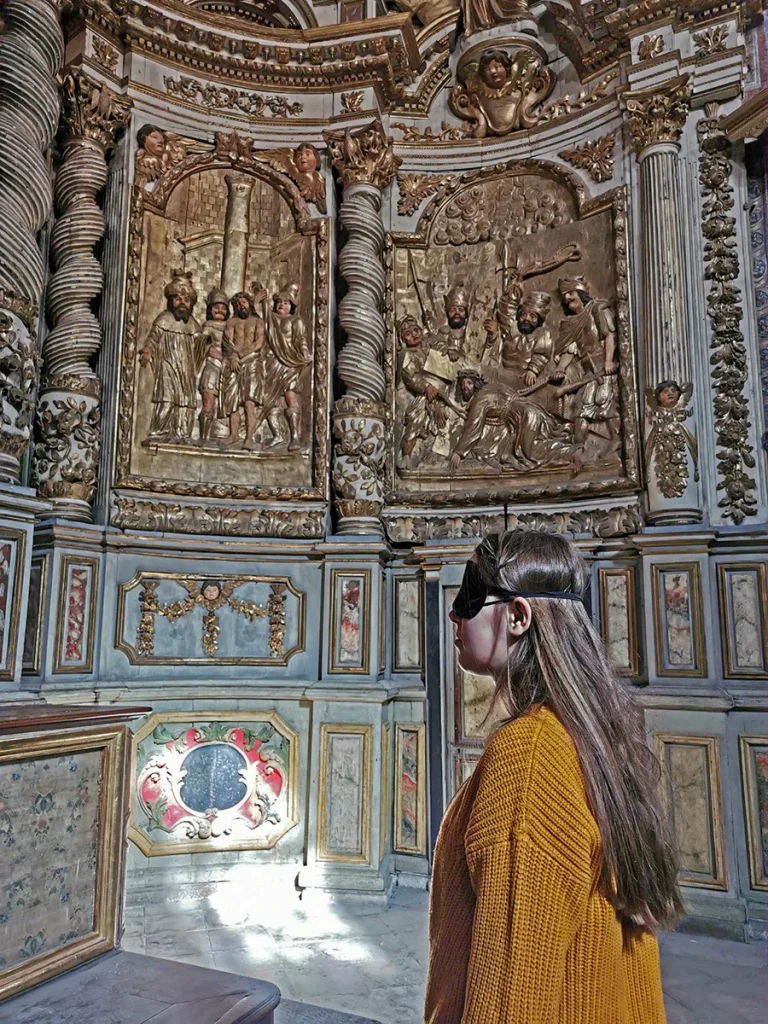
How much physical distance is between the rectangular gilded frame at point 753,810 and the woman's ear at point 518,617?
4.44 m

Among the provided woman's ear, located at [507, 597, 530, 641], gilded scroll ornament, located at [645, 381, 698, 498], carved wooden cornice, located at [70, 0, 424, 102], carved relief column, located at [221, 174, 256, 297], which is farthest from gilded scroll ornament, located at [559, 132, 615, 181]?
woman's ear, located at [507, 597, 530, 641]

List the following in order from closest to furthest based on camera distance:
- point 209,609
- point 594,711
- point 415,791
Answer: point 594,711, point 415,791, point 209,609

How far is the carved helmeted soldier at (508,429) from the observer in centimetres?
643

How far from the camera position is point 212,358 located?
659cm

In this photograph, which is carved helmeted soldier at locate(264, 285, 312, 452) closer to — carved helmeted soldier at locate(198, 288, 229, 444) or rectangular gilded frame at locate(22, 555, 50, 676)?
carved helmeted soldier at locate(198, 288, 229, 444)

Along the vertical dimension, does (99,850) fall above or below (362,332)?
below

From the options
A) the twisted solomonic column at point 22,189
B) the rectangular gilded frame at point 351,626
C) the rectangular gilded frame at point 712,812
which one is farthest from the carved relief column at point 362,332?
the rectangular gilded frame at point 712,812

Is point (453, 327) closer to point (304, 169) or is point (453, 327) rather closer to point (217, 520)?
point (304, 169)

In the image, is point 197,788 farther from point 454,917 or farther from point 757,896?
point 454,917

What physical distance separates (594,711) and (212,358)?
5832 mm

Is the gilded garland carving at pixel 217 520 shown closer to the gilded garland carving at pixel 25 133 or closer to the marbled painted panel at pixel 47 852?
the gilded garland carving at pixel 25 133

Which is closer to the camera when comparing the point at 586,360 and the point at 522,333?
the point at 586,360

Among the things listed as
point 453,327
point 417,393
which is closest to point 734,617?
point 417,393

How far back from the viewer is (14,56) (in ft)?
18.3
